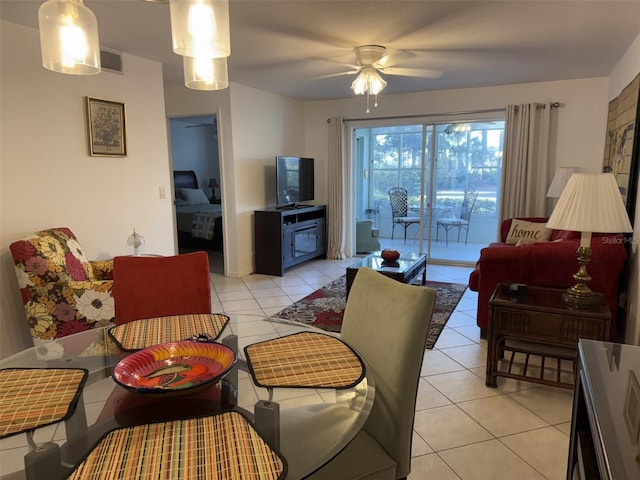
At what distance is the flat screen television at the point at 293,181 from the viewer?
5512 mm

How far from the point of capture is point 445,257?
6.12m

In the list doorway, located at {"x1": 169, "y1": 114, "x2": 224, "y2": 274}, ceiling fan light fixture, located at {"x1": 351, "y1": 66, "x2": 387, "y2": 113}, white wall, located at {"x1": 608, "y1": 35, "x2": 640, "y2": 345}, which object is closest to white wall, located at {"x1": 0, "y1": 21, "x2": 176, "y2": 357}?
ceiling fan light fixture, located at {"x1": 351, "y1": 66, "x2": 387, "y2": 113}

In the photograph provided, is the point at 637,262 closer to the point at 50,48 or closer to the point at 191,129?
the point at 50,48

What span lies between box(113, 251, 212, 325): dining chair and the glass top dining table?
0.49 meters

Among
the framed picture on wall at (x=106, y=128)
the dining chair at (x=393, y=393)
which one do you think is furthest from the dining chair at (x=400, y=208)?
the dining chair at (x=393, y=393)

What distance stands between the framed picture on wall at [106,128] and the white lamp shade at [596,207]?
341 centimetres

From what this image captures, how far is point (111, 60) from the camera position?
3.50 m

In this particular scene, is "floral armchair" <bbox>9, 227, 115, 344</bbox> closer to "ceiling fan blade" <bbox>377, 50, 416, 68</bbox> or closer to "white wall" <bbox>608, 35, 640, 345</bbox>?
"ceiling fan blade" <bbox>377, 50, 416, 68</bbox>

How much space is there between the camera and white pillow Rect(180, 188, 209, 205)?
759 cm

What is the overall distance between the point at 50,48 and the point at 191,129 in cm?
775

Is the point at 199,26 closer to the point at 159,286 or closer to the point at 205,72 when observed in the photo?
the point at 205,72

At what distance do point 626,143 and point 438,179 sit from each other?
8.84ft

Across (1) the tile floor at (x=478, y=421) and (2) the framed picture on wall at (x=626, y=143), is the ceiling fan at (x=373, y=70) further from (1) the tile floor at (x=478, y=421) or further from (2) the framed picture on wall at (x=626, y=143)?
(1) the tile floor at (x=478, y=421)

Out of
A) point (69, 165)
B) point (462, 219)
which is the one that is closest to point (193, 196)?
point (69, 165)
